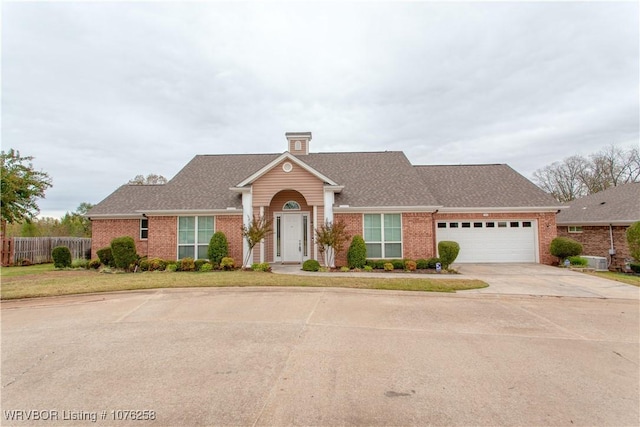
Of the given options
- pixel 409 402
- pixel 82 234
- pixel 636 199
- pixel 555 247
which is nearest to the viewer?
pixel 409 402

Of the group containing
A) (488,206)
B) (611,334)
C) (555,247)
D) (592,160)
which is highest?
(592,160)

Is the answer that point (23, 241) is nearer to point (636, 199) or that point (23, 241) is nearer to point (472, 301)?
point (472, 301)

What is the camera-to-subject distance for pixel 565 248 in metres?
16.1

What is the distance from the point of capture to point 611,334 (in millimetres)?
6359

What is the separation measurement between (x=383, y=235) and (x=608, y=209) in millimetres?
14996

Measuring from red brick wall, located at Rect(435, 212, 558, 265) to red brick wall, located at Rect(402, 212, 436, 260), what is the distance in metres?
2.62

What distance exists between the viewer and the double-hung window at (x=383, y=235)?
51.5 feet

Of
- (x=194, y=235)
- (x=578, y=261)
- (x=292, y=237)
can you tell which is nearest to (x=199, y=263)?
(x=194, y=235)

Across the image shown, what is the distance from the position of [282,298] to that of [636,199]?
72.2 feet

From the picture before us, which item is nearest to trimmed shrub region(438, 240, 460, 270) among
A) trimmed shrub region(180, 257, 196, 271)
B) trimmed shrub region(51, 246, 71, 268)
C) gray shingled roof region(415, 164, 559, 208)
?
gray shingled roof region(415, 164, 559, 208)

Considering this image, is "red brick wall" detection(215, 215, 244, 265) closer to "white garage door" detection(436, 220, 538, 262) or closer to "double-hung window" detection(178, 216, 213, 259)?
"double-hung window" detection(178, 216, 213, 259)

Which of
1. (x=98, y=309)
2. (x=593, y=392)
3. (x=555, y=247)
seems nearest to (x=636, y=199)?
(x=555, y=247)

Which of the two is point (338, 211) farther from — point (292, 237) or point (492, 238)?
point (492, 238)

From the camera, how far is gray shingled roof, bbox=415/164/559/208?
17516mm
